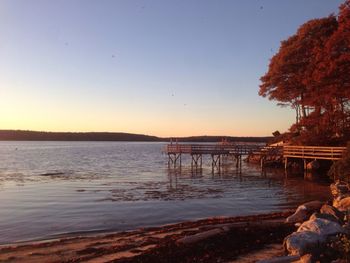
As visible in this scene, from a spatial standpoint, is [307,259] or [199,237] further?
[199,237]

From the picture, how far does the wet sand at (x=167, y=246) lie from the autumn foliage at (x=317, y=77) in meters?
21.8

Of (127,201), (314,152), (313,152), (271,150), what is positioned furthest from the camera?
(271,150)

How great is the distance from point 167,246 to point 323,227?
4154 millimetres

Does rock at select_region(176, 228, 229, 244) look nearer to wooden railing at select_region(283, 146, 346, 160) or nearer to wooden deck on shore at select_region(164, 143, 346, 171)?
wooden railing at select_region(283, 146, 346, 160)

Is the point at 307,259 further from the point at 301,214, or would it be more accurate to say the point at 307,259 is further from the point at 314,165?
the point at 314,165

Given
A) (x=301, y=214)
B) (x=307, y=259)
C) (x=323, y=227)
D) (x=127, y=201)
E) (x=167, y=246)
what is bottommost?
(x=127, y=201)

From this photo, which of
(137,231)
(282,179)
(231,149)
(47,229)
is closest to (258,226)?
(137,231)

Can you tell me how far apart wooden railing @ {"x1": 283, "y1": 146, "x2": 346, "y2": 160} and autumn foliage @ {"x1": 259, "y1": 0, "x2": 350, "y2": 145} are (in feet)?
4.10

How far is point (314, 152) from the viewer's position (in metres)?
37.1

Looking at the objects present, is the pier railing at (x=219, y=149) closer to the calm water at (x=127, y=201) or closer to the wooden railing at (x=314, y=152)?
the wooden railing at (x=314, y=152)

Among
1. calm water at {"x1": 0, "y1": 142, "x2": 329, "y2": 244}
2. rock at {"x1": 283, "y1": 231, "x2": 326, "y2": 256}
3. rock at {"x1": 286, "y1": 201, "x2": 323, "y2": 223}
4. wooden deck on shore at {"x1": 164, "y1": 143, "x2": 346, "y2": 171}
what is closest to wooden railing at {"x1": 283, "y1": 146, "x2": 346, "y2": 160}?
wooden deck on shore at {"x1": 164, "y1": 143, "x2": 346, "y2": 171}

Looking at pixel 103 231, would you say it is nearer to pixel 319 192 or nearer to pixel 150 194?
pixel 150 194

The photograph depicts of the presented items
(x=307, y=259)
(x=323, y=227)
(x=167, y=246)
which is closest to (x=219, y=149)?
(x=167, y=246)

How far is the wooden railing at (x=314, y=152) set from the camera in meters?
33.6
